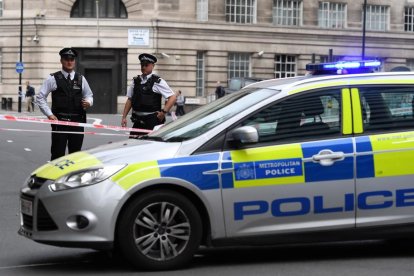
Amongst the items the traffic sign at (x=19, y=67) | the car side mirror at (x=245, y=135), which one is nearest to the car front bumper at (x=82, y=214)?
the car side mirror at (x=245, y=135)

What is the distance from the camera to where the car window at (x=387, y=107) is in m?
7.59

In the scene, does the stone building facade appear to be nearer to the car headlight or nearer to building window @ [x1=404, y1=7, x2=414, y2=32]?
building window @ [x1=404, y1=7, x2=414, y2=32]

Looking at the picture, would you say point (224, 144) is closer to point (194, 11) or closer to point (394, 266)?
point (394, 266)

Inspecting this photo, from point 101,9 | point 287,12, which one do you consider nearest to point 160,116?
point 101,9

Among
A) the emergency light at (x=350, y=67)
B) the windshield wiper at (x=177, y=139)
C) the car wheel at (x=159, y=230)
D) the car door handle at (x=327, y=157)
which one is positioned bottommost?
the car wheel at (x=159, y=230)

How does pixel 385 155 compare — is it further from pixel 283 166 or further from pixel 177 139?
pixel 177 139

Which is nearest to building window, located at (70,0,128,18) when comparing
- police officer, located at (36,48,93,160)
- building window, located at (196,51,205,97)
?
building window, located at (196,51,205,97)

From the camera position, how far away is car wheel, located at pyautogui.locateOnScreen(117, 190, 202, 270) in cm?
696

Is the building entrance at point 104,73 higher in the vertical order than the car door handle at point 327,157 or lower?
higher

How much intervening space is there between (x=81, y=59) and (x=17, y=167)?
35964 millimetres

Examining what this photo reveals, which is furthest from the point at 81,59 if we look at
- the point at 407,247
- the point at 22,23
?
the point at 407,247

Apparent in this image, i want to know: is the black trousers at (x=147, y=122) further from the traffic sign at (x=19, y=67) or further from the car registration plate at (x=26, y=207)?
the traffic sign at (x=19, y=67)

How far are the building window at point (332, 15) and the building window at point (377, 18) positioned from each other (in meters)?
1.66

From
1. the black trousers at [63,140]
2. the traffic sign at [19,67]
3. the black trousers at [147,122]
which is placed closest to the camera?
the black trousers at [63,140]
